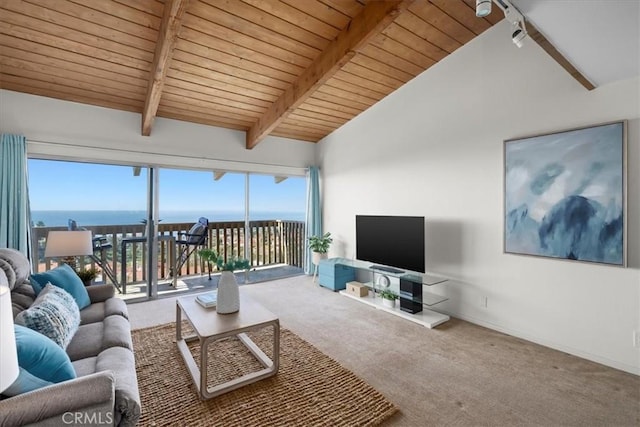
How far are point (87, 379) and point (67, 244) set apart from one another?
2.34 m

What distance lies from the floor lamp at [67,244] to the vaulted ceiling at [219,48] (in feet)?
5.29

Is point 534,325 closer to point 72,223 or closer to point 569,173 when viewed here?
point 569,173

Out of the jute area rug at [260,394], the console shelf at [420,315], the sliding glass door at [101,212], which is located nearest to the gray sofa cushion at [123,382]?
→ the jute area rug at [260,394]

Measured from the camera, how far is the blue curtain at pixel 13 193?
3.16m

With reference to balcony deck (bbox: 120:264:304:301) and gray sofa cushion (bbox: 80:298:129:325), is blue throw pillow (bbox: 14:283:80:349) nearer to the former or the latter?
gray sofa cushion (bbox: 80:298:129:325)

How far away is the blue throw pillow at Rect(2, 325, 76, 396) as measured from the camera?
4.00 feet

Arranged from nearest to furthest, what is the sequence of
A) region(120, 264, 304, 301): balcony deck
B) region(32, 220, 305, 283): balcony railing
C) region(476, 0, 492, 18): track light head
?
region(476, 0, 492, 18): track light head → region(32, 220, 305, 283): balcony railing → region(120, 264, 304, 301): balcony deck

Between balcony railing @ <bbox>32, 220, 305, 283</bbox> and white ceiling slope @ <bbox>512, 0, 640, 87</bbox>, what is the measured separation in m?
3.00

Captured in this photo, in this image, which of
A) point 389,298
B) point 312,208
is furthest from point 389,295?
point 312,208

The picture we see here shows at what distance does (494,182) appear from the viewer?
3117 mm

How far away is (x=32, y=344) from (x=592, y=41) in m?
3.48

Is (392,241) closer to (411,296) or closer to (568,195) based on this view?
(411,296)

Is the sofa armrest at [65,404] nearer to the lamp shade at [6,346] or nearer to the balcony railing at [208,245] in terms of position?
the lamp shade at [6,346]

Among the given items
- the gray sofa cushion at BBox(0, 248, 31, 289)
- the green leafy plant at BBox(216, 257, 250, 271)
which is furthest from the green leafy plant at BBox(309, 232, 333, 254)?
the gray sofa cushion at BBox(0, 248, 31, 289)
